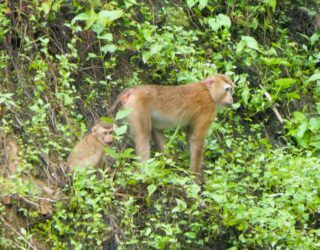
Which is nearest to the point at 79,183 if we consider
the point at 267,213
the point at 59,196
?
the point at 59,196

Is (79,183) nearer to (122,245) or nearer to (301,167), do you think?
(122,245)

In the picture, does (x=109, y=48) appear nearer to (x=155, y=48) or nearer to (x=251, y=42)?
(x=155, y=48)

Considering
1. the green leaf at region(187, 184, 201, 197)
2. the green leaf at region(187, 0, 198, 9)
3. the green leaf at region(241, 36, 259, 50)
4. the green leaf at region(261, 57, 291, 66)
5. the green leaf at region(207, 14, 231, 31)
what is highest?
the green leaf at region(187, 0, 198, 9)

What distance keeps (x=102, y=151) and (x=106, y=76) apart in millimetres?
1615

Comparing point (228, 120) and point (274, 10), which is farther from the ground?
point (274, 10)

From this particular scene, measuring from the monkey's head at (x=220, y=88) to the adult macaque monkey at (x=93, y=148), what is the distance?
155cm

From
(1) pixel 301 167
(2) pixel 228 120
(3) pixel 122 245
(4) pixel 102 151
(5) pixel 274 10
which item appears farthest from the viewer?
(5) pixel 274 10

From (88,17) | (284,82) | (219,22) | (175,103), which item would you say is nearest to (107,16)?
(88,17)

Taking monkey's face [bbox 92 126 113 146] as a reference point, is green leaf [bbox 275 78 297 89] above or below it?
below

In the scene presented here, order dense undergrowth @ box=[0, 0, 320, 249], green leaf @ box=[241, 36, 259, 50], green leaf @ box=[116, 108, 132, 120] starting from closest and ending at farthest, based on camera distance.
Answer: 1. dense undergrowth @ box=[0, 0, 320, 249]
2. green leaf @ box=[116, 108, 132, 120]
3. green leaf @ box=[241, 36, 259, 50]

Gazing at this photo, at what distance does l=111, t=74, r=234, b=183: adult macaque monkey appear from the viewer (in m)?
10.3

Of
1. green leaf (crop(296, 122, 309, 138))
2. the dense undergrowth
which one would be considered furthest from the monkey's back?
green leaf (crop(296, 122, 309, 138))

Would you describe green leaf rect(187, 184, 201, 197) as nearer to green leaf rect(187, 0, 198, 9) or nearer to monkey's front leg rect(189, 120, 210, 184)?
monkey's front leg rect(189, 120, 210, 184)

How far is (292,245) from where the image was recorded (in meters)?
9.34
